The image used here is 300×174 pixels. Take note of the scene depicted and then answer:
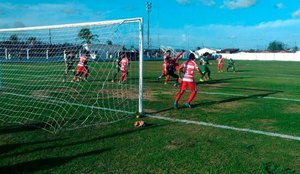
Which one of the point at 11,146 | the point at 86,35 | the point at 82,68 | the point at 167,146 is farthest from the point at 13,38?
the point at 167,146

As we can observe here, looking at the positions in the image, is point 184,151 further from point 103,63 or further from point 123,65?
point 123,65

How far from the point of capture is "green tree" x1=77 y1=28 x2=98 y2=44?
1197 centimetres

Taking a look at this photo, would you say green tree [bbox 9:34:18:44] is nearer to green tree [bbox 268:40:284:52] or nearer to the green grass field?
the green grass field

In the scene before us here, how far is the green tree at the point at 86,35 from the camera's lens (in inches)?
→ 471

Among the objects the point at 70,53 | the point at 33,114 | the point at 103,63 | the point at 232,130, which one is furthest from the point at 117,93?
the point at 232,130

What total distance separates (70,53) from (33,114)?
7.23 m

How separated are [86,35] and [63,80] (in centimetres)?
760

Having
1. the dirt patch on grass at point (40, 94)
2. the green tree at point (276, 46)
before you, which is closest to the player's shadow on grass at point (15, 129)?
the dirt patch on grass at point (40, 94)

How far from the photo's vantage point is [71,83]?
62.2 ft

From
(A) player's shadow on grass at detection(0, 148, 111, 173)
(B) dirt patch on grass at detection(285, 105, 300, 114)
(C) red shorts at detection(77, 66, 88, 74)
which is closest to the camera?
(A) player's shadow on grass at detection(0, 148, 111, 173)

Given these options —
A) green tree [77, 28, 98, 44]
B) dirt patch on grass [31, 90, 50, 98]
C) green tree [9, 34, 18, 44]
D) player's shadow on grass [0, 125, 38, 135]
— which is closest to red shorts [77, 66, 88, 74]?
dirt patch on grass [31, 90, 50, 98]

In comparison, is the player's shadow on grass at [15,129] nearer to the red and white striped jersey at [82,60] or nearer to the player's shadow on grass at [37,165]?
the player's shadow on grass at [37,165]

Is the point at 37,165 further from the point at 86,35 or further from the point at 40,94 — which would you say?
the point at 40,94

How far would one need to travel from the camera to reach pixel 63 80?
19578mm
